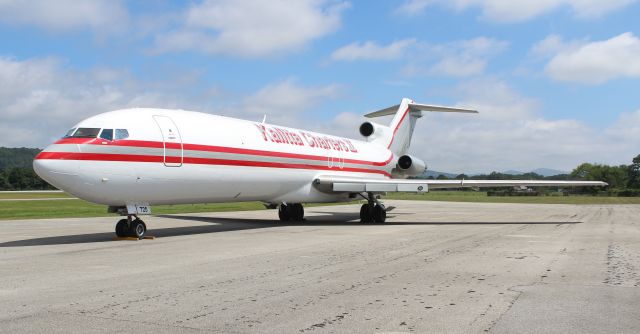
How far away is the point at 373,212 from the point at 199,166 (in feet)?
30.3

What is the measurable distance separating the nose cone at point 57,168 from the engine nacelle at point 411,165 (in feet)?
61.0

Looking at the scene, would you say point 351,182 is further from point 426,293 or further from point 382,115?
point 426,293

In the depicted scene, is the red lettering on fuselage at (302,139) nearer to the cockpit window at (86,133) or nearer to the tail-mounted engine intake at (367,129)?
the tail-mounted engine intake at (367,129)

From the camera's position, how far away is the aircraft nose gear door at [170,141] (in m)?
14.6

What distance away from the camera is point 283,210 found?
23781 mm

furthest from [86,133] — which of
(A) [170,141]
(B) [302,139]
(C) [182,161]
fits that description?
(B) [302,139]

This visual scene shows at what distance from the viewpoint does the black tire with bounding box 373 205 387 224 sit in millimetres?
22534

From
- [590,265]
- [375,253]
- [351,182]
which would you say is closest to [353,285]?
[375,253]

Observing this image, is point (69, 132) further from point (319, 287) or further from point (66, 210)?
point (66, 210)

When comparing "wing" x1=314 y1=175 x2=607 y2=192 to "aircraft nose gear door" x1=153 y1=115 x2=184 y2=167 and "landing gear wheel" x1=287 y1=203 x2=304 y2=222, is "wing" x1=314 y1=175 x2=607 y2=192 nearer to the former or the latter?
"landing gear wheel" x1=287 y1=203 x2=304 y2=222

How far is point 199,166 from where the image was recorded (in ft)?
50.8

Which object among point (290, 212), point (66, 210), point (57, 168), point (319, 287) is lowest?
point (319, 287)

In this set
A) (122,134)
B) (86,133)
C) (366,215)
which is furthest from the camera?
(366,215)

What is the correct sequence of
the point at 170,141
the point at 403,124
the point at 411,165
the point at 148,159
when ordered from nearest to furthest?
the point at 148,159 < the point at 170,141 < the point at 411,165 < the point at 403,124
